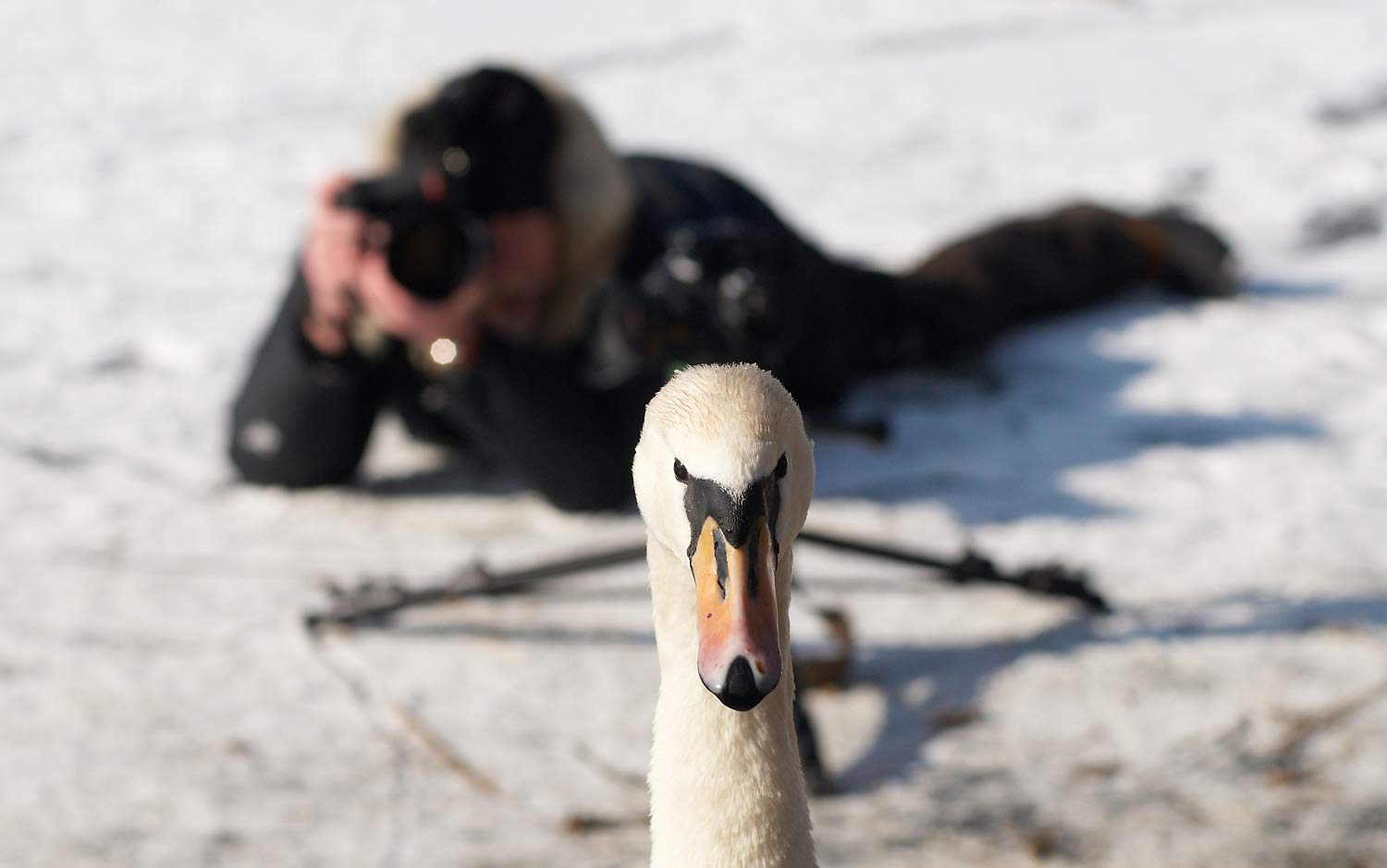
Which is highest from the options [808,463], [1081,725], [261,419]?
[808,463]

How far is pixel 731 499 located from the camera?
3.19 ft

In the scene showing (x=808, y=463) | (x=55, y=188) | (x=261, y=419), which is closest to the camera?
(x=808, y=463)

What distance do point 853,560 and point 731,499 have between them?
1.65m

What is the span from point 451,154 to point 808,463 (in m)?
1.64

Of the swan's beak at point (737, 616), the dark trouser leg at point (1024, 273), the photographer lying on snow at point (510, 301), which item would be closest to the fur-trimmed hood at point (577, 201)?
the photographer lying on snow at point (510, 301)

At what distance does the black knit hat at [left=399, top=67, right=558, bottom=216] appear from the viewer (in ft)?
8.43

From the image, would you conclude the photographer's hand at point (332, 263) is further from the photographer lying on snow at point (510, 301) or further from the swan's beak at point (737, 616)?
the swan's beak at point (737, 616)

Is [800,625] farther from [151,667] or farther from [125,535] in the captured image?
[125,535]

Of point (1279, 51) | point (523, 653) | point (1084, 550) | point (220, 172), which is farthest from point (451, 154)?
point (1279, 51)

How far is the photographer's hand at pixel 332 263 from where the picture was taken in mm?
2525

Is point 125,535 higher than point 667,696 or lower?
lower

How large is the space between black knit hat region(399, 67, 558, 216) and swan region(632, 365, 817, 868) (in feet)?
5.14

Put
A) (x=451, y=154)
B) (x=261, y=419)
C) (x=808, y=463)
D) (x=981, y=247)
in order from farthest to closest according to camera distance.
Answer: (x=981, y=247) → (x=261, y=419) → (x=451, y=154) → (x=808, y=463)

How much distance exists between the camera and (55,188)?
4.65m
